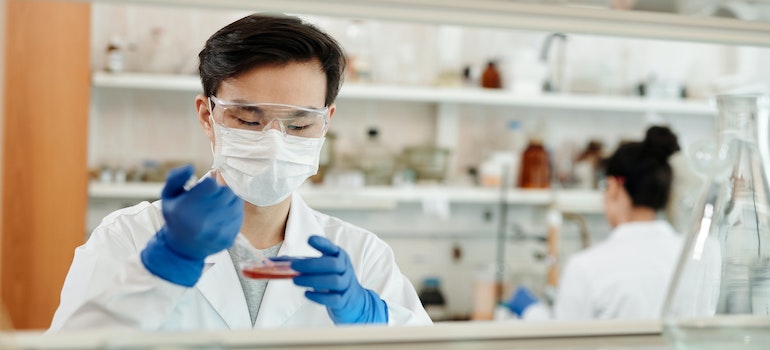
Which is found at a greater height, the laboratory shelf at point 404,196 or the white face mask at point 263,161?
the white face mask at point 263,161

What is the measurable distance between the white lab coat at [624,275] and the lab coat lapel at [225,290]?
1487 millimetres

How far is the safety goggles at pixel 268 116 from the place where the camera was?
94 cm

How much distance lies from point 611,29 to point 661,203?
1.97 m

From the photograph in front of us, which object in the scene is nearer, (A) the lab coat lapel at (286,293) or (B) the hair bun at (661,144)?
(A) the lab coat lapel at (286,293)

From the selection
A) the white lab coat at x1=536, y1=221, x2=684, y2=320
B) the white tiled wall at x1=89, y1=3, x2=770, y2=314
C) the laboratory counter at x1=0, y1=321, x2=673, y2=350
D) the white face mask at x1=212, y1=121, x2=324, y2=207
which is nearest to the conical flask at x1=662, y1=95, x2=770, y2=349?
the laboratory counter at x1=0, y1=321, x2=673, y2=350

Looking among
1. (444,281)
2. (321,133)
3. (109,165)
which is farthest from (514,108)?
(321,133)

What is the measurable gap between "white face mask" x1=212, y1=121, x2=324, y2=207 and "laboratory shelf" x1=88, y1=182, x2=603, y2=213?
1.82 meters

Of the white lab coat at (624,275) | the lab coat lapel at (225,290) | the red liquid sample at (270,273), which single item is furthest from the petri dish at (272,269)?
the white lab coat at (624,275)

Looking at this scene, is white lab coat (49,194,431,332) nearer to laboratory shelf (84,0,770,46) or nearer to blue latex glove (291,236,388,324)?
blue latex glove (291,236,388,324)

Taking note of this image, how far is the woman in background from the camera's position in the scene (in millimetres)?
2211

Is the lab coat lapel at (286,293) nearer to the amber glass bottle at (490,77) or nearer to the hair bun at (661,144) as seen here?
the hair bun at (661,144)

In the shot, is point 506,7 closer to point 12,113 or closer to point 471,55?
point 12,113

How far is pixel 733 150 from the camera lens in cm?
75

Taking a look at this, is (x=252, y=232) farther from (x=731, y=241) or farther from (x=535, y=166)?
(x=535, y=166)
